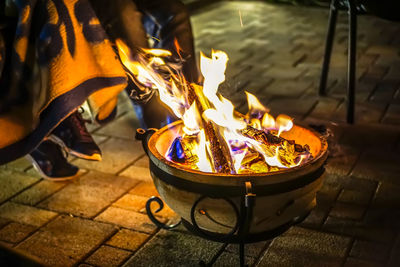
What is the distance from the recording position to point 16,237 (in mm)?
2318

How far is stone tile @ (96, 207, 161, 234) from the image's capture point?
7.75 ft

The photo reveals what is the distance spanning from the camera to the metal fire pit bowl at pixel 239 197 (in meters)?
1.60

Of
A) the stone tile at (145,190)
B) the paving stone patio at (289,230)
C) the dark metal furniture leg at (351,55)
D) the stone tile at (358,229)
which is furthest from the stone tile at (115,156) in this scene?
the dark metal furniture leg at (351,55)

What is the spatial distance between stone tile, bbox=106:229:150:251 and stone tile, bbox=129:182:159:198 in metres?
0.34

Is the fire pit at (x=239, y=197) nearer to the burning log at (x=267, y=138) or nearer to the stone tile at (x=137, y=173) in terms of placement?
the burning log at (x=267, y=138)

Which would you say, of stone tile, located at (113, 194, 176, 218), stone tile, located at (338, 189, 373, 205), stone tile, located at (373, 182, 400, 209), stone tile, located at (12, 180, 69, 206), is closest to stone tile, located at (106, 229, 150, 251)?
stone tile, located at (113, 194, 176, 218)

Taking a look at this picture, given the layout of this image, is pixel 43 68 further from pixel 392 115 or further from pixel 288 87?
pixel 392 115

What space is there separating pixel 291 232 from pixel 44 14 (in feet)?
5.10

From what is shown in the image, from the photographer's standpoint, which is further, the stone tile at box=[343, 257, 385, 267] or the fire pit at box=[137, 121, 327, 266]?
the stone tile at box=[343, 257, 385, 267]

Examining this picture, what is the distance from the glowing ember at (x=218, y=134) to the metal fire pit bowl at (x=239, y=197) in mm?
130

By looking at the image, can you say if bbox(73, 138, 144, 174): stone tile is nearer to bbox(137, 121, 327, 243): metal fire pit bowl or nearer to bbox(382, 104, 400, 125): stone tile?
bbox(137, 121, 327, 243): metal fire pit bowl

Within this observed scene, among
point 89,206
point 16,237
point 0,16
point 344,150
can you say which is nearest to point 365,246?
point 344,150

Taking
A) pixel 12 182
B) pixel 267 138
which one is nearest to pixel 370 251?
pixel 267 138

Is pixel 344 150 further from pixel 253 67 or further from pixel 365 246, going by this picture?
pixel 253 67
